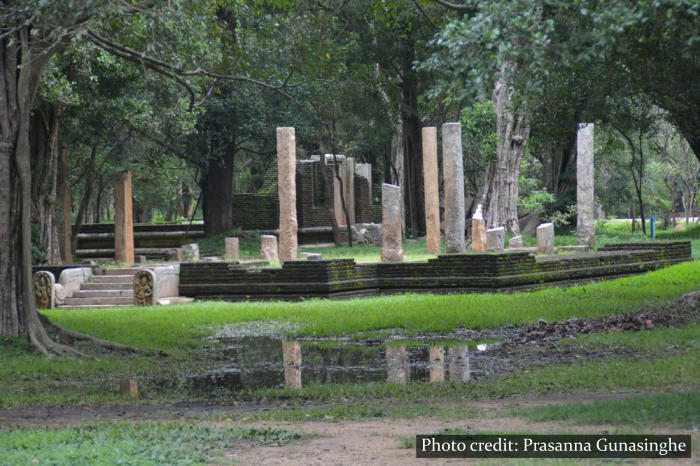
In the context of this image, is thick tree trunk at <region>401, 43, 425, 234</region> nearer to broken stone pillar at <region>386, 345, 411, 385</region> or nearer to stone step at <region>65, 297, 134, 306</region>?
stone step at <region>65, 297, 134, 306</region>

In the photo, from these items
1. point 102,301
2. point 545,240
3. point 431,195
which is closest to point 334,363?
point 102,301

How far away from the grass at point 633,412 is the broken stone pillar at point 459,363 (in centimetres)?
281

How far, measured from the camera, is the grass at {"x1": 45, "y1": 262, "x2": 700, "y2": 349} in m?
15.8

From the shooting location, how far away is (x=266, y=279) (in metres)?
21.0

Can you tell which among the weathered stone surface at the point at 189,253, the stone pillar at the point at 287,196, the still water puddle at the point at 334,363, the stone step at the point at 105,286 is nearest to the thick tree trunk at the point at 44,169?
the stone step at the point at 105,286

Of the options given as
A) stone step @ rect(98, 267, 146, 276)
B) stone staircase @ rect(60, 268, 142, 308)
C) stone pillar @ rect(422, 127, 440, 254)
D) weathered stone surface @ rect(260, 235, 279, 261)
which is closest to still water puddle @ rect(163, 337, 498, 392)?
stone staircase @ rect(60, 268, 142, 308)

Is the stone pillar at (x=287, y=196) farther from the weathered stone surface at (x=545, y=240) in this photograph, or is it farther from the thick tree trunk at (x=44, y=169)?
the weathered stone surface at (x=545, y=240)

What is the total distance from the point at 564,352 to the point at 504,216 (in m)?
20.2

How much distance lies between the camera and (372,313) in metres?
17.2

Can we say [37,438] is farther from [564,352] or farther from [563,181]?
[563,181]

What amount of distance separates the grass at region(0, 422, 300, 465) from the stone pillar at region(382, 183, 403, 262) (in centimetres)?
1439

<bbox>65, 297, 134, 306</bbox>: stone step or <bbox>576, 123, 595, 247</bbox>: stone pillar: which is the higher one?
<bbox>576, 123, 595, 247</bbox>: stone pillar

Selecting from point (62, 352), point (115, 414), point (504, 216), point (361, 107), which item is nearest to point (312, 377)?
point (115, 414)

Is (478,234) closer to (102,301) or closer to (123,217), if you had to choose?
(123,217)
